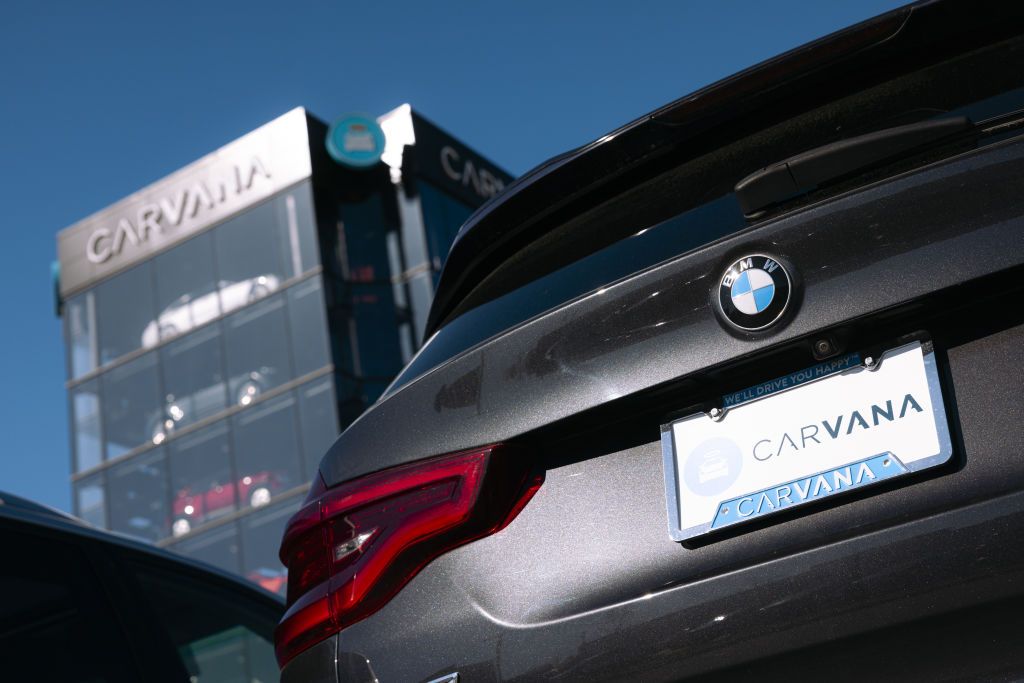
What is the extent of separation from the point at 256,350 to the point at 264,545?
4292mm

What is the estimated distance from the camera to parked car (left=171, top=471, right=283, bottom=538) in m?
24.3

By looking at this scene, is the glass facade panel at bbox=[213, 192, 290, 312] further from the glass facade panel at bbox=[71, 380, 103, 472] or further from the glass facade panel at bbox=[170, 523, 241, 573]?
the glass facade panel at bbox=[170, 523, 241, 573]

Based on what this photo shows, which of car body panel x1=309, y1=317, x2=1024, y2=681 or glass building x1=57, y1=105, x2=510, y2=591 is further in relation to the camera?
glass building x1=57, y1=105, x2=510, y2=591

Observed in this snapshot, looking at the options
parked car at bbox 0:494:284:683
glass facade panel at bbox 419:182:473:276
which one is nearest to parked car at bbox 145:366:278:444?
glass facade panel at bbox 419:182:473:276

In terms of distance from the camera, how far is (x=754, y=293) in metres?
1.79

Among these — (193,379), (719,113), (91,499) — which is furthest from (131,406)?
(719,113)

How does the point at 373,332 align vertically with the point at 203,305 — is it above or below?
below

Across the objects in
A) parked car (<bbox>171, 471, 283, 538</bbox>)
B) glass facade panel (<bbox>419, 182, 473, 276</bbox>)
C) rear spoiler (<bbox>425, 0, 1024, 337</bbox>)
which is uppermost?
glass facade panel (<bbox>419, 182, 473, 276</bbox>)

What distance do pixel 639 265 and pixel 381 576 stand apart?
0.67 meters

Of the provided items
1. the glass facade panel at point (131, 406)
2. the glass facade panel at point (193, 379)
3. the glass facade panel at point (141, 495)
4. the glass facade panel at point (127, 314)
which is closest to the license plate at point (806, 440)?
the glass facade panel at point (193, 379)

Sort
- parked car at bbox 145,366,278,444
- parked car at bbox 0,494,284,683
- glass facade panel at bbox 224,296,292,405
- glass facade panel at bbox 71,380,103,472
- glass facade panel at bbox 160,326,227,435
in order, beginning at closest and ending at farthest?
parked car at bbox 0,494,284,683, glass facade panel at bbox 224,296,292,405, parked car at bbox 145,366,278,444, glass facade panel at bbox 160,326,227,435, glass facade panel at bbox 71,380,103,472

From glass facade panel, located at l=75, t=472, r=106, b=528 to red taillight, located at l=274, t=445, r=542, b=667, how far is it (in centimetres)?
2613

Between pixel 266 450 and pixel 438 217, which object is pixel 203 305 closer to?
pixel 266 450

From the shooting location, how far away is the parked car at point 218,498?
79.6ft
